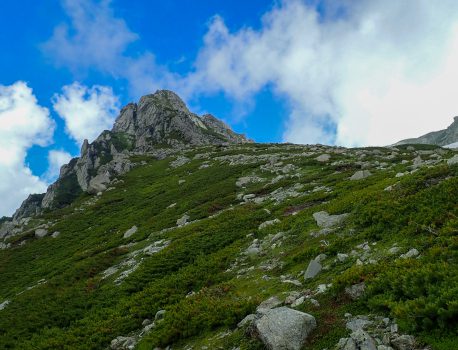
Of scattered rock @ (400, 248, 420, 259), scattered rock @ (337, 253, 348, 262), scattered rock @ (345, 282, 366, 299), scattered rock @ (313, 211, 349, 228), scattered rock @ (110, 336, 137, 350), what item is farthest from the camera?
scattered rock @ (313, 211, 349, 228)

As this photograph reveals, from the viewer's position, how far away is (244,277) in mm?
18609

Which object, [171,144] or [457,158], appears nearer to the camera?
[457,158]

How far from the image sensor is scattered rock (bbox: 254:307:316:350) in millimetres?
10562

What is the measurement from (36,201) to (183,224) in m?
172

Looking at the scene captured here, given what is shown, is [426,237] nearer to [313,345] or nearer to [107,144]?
[313,345]

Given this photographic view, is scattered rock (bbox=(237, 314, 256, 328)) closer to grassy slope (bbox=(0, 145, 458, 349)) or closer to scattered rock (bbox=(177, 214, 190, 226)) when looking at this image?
grassy slope (bbox=(0, 145, 458, 349))

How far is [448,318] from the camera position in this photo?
351 inches

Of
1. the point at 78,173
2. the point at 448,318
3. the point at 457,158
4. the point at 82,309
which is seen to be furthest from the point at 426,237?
the point at 78,173

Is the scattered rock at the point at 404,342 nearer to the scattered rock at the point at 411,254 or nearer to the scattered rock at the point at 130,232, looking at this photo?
the scattered rock at the point at 411,254

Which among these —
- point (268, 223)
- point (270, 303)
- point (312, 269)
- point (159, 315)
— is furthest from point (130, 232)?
point (270, 303)

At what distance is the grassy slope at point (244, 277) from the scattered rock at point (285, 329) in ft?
1.25

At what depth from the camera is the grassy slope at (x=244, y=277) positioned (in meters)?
10.8

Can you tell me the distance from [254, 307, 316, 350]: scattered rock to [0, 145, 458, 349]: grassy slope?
0.38 m

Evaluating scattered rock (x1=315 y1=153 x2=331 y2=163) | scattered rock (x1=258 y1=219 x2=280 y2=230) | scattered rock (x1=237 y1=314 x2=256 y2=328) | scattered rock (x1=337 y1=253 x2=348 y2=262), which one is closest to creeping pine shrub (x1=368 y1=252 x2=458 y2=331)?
scattered rock (x1=337 y1=253 x2=348 y2=262)
